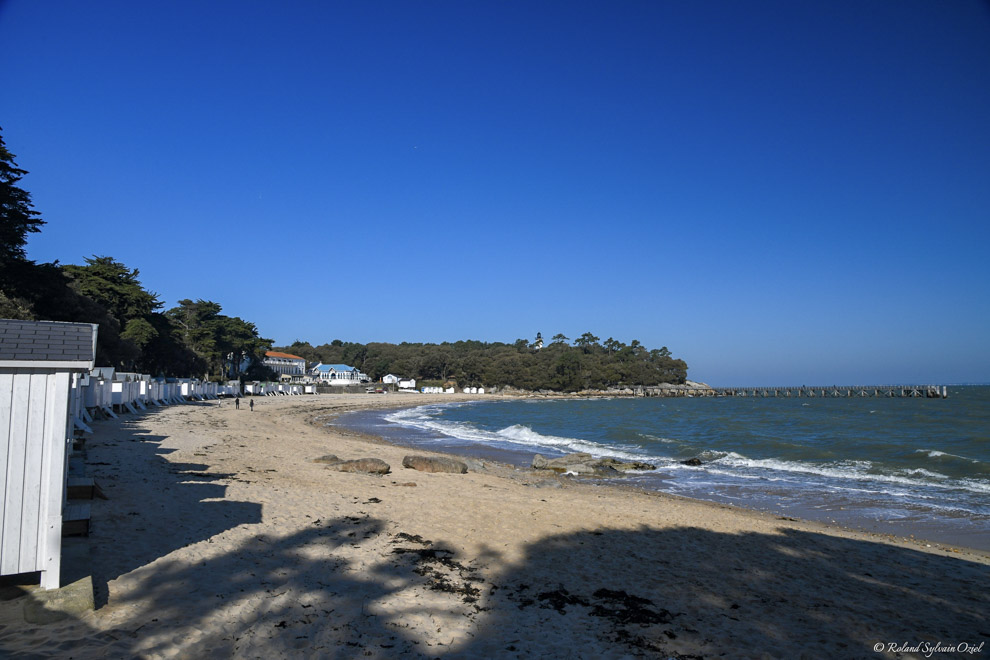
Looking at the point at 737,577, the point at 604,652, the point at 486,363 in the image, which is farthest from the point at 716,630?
the point at 486,363

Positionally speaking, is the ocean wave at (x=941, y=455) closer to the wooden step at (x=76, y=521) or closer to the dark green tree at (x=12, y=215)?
the wooden step at (x=76, y=521)

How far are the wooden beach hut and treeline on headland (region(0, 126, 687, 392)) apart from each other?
28.1 meters

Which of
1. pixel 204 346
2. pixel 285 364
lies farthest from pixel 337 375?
pixel 204 346

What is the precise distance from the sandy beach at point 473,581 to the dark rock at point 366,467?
2.71m

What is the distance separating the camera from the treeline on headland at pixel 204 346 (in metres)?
27.5

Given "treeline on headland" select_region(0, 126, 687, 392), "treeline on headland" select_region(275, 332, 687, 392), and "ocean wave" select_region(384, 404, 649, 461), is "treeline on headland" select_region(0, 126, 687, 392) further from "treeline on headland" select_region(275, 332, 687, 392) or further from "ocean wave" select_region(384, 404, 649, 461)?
"ocean wave" select_region(384, 404, 649, 461)

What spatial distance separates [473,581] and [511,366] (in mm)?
122430

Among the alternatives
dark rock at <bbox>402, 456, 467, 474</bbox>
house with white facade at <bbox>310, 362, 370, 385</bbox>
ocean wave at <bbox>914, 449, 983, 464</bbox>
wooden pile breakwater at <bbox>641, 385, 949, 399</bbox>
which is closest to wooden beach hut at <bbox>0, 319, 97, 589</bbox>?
dark rock at <bbox>402, 456, 467, 474</bbox>

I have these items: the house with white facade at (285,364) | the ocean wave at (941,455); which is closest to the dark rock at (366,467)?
the ocean wave at (941,455)

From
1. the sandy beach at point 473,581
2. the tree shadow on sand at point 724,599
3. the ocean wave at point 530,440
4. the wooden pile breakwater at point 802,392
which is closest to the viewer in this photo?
the sandy beach at point 473,581

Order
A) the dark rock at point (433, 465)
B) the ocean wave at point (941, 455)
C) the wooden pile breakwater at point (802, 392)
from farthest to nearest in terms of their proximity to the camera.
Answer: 1. the wooden pile breakwater at point (802, 392)
2. the ocean wave at point (941, 455)
3. the dark rock at point (433, 465)

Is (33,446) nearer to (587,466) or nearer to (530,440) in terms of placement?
(587,466)

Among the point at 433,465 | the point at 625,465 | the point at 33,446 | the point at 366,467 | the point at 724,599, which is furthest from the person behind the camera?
the point at 625,465

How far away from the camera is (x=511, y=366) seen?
129m
